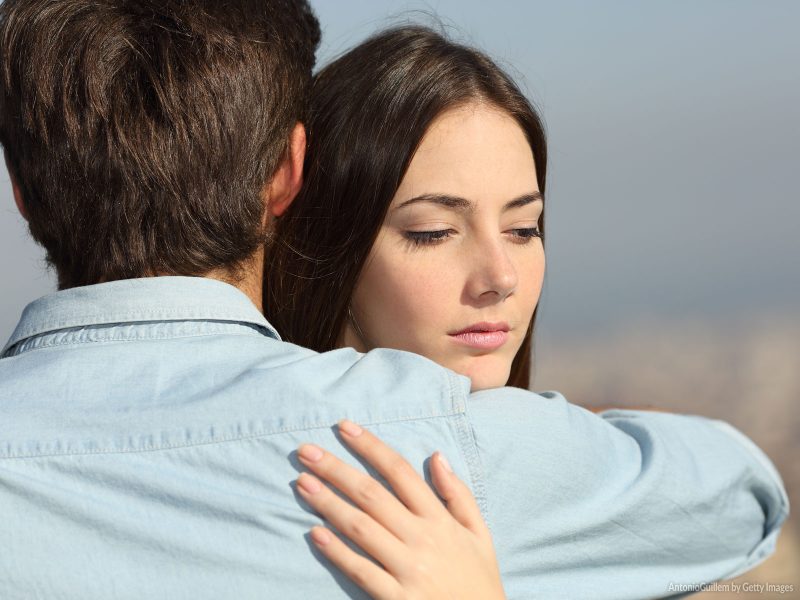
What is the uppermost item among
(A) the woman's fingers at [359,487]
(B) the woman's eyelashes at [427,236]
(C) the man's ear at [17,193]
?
(C) the man's ear at [17,193]

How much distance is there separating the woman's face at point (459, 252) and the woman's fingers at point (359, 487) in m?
1.10

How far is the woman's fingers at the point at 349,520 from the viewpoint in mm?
1794

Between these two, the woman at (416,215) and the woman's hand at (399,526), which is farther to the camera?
the woman at (416,215)

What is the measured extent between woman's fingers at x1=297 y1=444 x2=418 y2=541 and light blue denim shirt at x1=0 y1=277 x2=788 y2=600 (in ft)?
0.13

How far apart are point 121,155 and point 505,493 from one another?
1043mm

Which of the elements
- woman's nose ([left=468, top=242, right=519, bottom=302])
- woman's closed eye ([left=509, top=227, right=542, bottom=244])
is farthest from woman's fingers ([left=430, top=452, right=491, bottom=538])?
woman's closed eye ([left=509, top=227, right=542, bottom=244])

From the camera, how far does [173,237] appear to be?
2092 mm

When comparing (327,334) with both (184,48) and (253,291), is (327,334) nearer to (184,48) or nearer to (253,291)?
(253,291)

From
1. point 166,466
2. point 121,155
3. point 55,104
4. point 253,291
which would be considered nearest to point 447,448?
point 166,466

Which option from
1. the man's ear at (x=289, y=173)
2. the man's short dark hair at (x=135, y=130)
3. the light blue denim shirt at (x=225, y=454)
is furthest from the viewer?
the man's ear at (x=289, y=173)

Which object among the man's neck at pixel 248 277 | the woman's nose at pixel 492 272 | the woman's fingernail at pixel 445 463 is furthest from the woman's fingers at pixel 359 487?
the woman's nose at pixel 492 272

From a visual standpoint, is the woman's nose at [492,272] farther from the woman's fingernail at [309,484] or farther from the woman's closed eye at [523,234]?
the woman's fingernail at [309,484]

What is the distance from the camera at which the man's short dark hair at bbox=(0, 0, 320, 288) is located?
6.76ft

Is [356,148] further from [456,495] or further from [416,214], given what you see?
[456,495]
